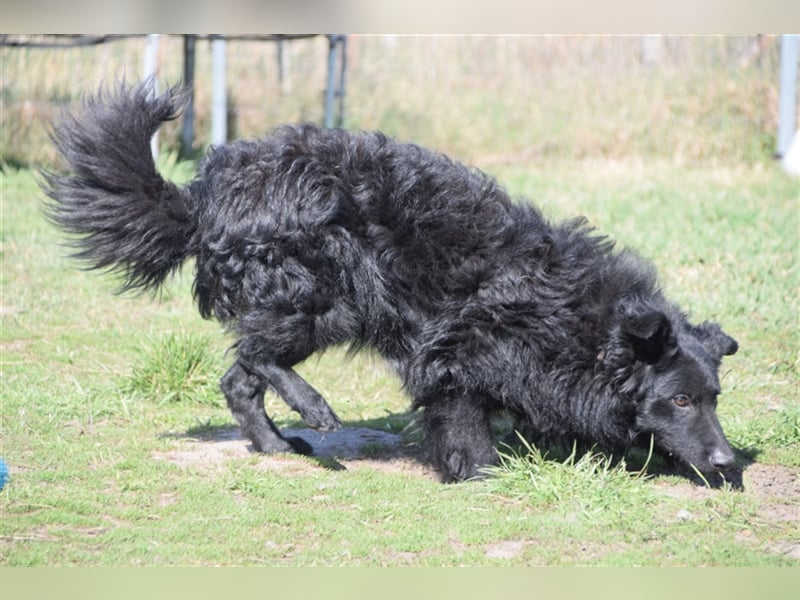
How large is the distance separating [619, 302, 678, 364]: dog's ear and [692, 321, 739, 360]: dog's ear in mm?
402

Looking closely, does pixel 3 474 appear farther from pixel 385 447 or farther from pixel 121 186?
pixel 385 447

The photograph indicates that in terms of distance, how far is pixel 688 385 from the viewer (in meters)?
5.92

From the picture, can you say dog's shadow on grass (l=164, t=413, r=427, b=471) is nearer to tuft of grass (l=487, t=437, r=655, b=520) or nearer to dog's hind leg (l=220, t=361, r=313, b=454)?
dog's hind leg (l=220, t=361, r=313, b=454)

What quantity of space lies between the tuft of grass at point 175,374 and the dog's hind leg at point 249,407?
1119 millimetres

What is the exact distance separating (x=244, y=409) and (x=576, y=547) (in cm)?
230

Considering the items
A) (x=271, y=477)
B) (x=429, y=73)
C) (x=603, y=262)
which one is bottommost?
(x=271, y=477)

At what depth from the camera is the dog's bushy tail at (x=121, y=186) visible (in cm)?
600

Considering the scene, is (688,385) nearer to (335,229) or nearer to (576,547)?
(576,547)

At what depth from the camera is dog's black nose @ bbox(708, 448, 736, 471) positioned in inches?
230

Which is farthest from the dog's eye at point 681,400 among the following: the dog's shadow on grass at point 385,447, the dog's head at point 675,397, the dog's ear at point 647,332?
the dog's shadow on grass at point 385,447

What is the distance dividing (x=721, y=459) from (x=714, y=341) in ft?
2.61

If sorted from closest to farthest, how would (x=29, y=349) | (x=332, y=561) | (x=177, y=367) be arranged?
(x=332, y=561) → (x=177, y=367) → (x=29, y=349)

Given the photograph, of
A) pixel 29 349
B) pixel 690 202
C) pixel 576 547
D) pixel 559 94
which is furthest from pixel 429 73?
pixel 576 547

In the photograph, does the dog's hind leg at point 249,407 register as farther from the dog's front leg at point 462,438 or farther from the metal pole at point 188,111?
the metal pole at point 188,111
